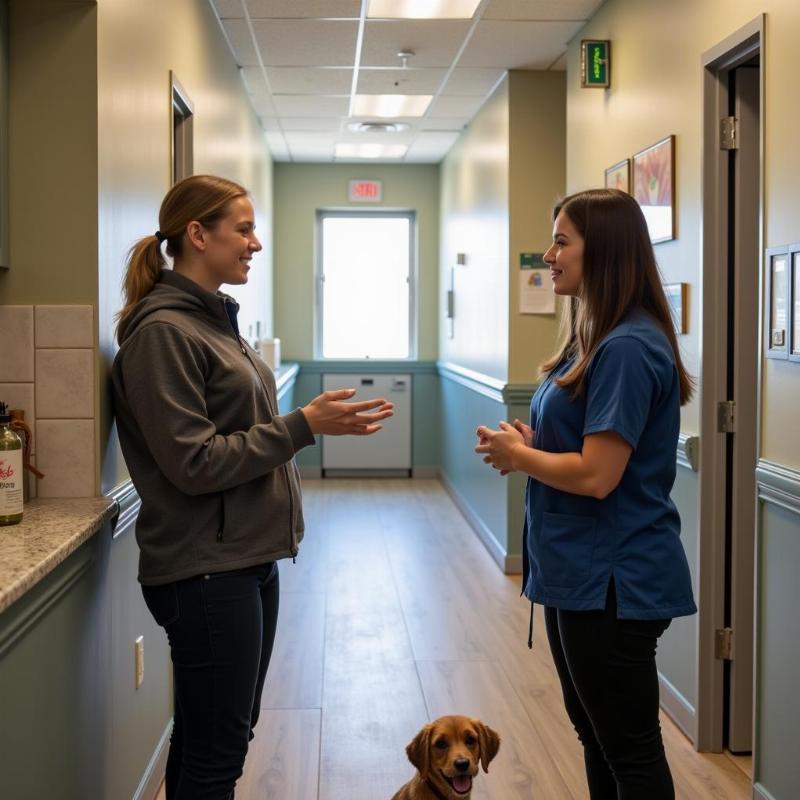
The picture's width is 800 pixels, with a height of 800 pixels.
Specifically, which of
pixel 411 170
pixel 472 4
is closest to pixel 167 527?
pixel 472 4

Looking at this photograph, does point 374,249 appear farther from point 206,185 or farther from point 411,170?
point 206,185

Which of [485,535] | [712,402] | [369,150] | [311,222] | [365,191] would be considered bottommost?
[485,535]

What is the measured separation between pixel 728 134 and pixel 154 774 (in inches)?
98.8

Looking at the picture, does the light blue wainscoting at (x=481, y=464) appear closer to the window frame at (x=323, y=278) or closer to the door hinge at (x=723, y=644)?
A: the window frame at (x=323, y=278)

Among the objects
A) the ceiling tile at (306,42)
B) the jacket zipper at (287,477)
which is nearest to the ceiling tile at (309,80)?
the ceiling tile at (306,42)

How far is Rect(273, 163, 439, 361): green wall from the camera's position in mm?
8773

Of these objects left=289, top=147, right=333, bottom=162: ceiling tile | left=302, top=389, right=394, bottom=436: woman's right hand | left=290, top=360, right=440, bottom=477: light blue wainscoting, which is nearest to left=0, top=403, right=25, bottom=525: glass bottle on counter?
left=302, top=389, right=394, bottom=436: woman's right hand

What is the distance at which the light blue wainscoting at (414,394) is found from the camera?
29.1 feet

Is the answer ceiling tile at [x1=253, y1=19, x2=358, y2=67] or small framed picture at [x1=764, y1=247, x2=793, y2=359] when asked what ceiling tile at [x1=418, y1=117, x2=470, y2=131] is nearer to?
ceiling tile at [x1=253, y1=19, x2=358, y2=67]

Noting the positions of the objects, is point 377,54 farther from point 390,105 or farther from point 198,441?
point 198,441

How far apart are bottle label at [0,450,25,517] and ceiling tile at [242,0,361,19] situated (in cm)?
292

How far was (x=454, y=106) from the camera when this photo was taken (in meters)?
6.34

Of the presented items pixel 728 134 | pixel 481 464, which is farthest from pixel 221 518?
pixel 481 464

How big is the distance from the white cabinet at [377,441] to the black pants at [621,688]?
7066 millimetres
